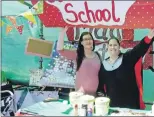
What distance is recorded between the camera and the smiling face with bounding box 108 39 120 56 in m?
2.50

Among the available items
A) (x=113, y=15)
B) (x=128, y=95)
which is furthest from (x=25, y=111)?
(x=113, y=15)

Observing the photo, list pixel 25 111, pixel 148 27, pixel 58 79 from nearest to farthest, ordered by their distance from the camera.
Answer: pixel 25 111 → pixel 148 27 → pixel 58 79

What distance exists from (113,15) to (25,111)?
3.48ft

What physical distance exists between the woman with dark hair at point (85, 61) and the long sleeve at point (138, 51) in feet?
0.87

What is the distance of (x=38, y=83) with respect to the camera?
2711 mm

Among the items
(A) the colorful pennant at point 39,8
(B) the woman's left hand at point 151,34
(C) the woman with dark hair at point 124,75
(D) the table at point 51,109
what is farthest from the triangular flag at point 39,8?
(B) the woman's left hand at point 151,34

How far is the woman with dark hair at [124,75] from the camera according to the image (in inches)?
97.8

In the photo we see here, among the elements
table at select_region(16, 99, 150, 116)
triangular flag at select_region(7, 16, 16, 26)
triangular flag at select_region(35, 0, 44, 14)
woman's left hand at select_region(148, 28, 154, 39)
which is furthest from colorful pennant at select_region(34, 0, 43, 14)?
woman's left hand at select_region(148, 28, 154, 39)

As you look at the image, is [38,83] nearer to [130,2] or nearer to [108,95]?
[108,95]

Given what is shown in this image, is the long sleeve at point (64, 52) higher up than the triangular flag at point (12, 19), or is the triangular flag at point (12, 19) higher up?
the triangular flag at point (12, 19)

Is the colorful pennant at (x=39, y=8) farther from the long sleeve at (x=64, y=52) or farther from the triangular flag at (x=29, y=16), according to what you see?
the long sleeve at (x=64, y=52)

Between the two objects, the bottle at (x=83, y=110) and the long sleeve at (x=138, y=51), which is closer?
the bottle at (x=83, y=110)

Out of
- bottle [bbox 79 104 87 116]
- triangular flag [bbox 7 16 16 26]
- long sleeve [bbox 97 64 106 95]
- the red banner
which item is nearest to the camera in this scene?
bottle [bbox 79 104 87 116]

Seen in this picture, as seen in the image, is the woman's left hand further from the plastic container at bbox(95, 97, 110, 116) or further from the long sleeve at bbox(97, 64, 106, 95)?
the plastic container at bbox(95, 97, 110, 116)
